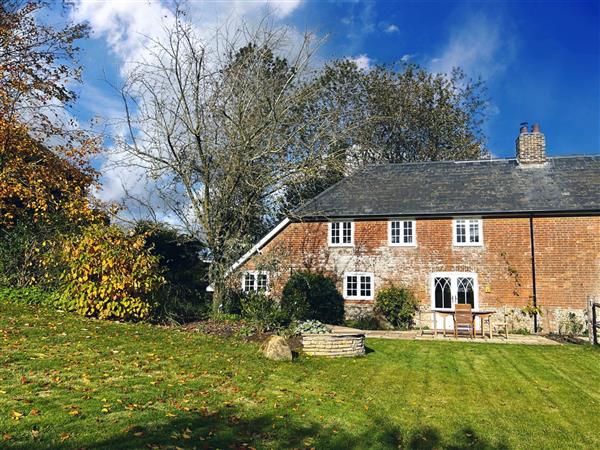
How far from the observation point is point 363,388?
30.3ft

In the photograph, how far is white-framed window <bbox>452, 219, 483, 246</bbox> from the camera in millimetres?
20938

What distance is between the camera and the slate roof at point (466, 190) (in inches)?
806

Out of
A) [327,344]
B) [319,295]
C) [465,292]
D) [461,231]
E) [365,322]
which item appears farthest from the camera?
[319,295]

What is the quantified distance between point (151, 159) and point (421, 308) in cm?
1308

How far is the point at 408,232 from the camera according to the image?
71.9ft

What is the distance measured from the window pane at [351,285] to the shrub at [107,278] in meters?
10.6

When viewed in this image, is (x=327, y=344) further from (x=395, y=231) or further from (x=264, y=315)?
(x=395, y=231)

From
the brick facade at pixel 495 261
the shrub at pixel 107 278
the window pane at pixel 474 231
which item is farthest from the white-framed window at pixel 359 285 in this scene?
the shrub at pixel 107 278

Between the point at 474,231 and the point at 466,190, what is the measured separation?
2.31m

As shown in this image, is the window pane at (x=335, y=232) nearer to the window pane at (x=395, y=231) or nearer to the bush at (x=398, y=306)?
the window pane at (x=395, y=231)

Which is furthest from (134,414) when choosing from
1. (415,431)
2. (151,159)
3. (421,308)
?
(421,308)

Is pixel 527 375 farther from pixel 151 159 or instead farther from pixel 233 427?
pixel 151 159

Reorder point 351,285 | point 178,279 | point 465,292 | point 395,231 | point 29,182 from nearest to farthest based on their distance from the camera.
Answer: point 29,182, point 465,292, point 395,231, point 351,285, point 178,279

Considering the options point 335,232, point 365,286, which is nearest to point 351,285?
point 365,286
